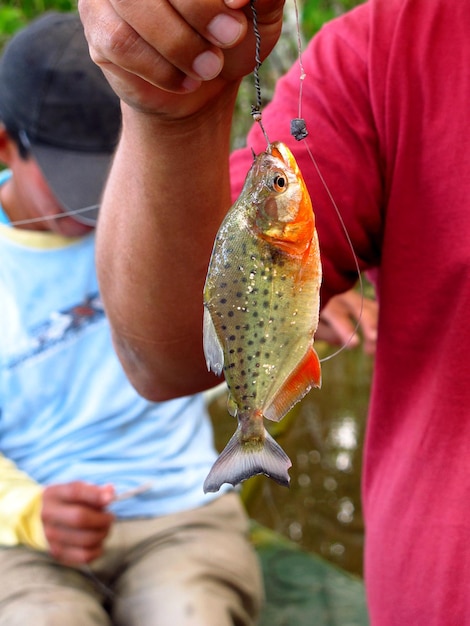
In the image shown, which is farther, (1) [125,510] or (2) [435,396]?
(1) [125,510]

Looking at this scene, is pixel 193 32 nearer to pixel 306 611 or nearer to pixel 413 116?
pixel 413 116

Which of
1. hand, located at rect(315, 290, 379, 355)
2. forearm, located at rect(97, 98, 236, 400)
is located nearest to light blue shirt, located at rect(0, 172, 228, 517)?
hand, located at rect(315, 290, 379, 355)

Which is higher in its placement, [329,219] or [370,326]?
[329,219]

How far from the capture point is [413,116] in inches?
40.5

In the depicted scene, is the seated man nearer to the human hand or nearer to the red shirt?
the red shirt

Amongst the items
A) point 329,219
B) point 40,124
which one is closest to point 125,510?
point 40,124

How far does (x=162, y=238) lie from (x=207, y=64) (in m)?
0.26

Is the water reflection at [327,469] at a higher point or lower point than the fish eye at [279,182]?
lower

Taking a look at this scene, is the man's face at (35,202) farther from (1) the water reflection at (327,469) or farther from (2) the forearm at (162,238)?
(1) the water reflection at (327,469)

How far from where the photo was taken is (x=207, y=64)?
0.71m

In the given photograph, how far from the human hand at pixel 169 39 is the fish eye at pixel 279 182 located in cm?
12

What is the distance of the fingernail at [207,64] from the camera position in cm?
71

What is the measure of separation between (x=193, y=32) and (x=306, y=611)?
201 centimetres

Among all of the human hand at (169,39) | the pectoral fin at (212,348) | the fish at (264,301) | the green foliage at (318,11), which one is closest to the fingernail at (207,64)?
the human hand at (169,39)
